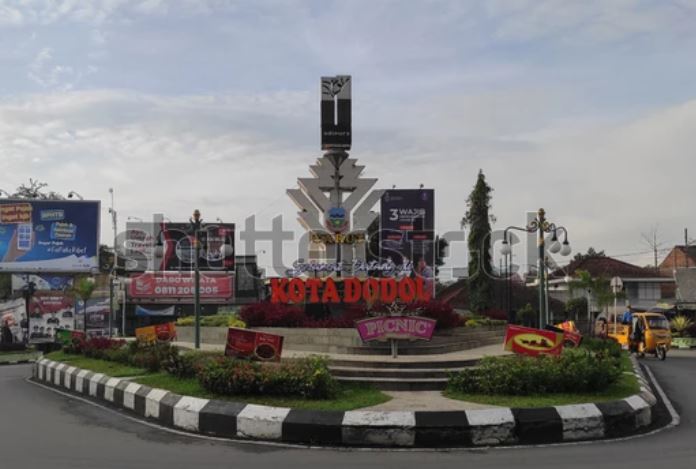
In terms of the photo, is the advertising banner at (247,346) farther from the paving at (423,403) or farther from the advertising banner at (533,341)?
the advertising banner at (533,341)

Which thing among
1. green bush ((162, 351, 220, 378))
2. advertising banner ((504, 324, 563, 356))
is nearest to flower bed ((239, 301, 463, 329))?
advertising banner ((504, 324, 563, 356))

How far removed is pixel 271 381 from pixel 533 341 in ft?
15.7

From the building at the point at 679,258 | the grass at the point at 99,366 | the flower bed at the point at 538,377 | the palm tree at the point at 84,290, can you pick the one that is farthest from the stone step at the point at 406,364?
the building at the point at 679,258

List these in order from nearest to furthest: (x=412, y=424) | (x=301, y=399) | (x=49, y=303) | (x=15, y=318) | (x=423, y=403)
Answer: (x=412, y=424)
(x=301, y=399)
(x=423, y=403)
(x=15, y=318)
(x=49, y=303)

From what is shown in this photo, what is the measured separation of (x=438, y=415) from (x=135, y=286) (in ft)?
128

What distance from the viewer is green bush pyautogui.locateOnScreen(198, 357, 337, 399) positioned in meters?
9.50

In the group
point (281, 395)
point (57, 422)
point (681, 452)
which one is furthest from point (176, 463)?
point (681, 452)

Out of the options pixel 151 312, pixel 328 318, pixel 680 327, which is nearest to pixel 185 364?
pixel 328 318

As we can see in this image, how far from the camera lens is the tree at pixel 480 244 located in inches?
1554

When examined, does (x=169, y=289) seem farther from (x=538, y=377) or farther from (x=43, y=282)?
(x=538, y=377)

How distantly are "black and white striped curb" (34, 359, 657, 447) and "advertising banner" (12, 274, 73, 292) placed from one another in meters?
36.5

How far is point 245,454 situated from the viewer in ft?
25.4

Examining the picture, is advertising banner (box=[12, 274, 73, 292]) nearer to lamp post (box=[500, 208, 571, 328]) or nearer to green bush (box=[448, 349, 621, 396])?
lamp post (box=[500, 208, 571, 328])

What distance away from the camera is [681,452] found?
7.77m
